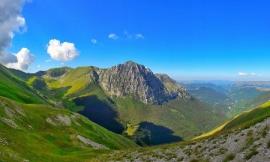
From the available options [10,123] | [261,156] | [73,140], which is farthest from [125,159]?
[73,140]

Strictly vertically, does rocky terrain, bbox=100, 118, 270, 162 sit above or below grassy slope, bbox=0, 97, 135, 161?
above

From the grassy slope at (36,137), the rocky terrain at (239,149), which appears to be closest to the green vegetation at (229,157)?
the rocky terrain at (239,149)

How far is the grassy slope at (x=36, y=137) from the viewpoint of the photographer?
71562 mm

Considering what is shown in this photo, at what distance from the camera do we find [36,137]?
325 ft

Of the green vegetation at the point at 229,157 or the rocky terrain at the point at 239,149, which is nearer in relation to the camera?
the rocky terrain at the point at 239,149

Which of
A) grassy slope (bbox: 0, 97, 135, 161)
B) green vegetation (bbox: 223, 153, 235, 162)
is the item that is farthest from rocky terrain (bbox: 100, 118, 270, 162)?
grassy slope (bbox: 0, 97, 135, 161)

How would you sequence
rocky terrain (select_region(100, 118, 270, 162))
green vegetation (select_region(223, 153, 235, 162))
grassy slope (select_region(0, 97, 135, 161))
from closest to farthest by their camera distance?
rocky terrain (select_region(100, 118, 270, 162)) < green vegetation (select_region(223, 153, 235, 162)) < grassy slope (select_region(0, 97, 135, 161))

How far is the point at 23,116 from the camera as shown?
426 feet

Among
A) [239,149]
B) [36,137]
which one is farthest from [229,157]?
[36,137]

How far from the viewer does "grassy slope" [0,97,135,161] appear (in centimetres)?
7156

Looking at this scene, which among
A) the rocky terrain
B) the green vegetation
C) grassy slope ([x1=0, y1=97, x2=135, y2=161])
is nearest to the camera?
the rocky terrain

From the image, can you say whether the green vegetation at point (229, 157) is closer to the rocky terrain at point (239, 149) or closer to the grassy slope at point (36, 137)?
the rocky terrain at point (239, 149)

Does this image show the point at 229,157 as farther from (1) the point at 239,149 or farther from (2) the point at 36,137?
(2) the point at 36,137

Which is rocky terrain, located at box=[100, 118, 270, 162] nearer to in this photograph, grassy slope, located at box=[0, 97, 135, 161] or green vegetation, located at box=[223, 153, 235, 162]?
green vegetation, located at box=[223, 153, 235, 162]
